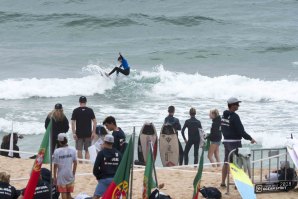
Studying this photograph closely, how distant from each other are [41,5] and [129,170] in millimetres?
39423

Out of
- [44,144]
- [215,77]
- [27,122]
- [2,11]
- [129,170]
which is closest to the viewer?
[129,170]

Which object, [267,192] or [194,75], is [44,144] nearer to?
[267,192]

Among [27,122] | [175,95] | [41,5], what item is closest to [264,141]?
[27,122]

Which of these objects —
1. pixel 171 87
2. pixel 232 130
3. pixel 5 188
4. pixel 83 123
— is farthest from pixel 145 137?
pixel 171 87

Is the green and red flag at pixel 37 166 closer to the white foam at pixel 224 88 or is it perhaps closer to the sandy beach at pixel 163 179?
the sandy beach at pixel 163 179

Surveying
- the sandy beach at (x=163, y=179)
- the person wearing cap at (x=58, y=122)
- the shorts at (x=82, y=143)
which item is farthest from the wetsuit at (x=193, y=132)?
the person wearing cap at (x=58, y=122)

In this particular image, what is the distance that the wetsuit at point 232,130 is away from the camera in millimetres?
11766

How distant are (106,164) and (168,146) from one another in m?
4.45

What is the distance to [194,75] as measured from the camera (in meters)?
31.7

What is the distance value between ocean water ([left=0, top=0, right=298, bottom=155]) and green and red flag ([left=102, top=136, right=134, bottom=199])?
934cm

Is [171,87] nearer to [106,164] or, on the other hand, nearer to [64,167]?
[64,167]

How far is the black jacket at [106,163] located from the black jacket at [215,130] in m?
4.48

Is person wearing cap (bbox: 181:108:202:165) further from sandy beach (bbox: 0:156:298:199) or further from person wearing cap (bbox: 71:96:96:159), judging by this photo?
person wearing cap (bbox: 71:96:96:159)

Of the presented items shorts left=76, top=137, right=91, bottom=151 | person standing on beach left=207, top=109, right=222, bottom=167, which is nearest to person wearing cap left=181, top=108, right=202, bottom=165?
person standing on beach left=207, top=109, right=222, bottom=167
